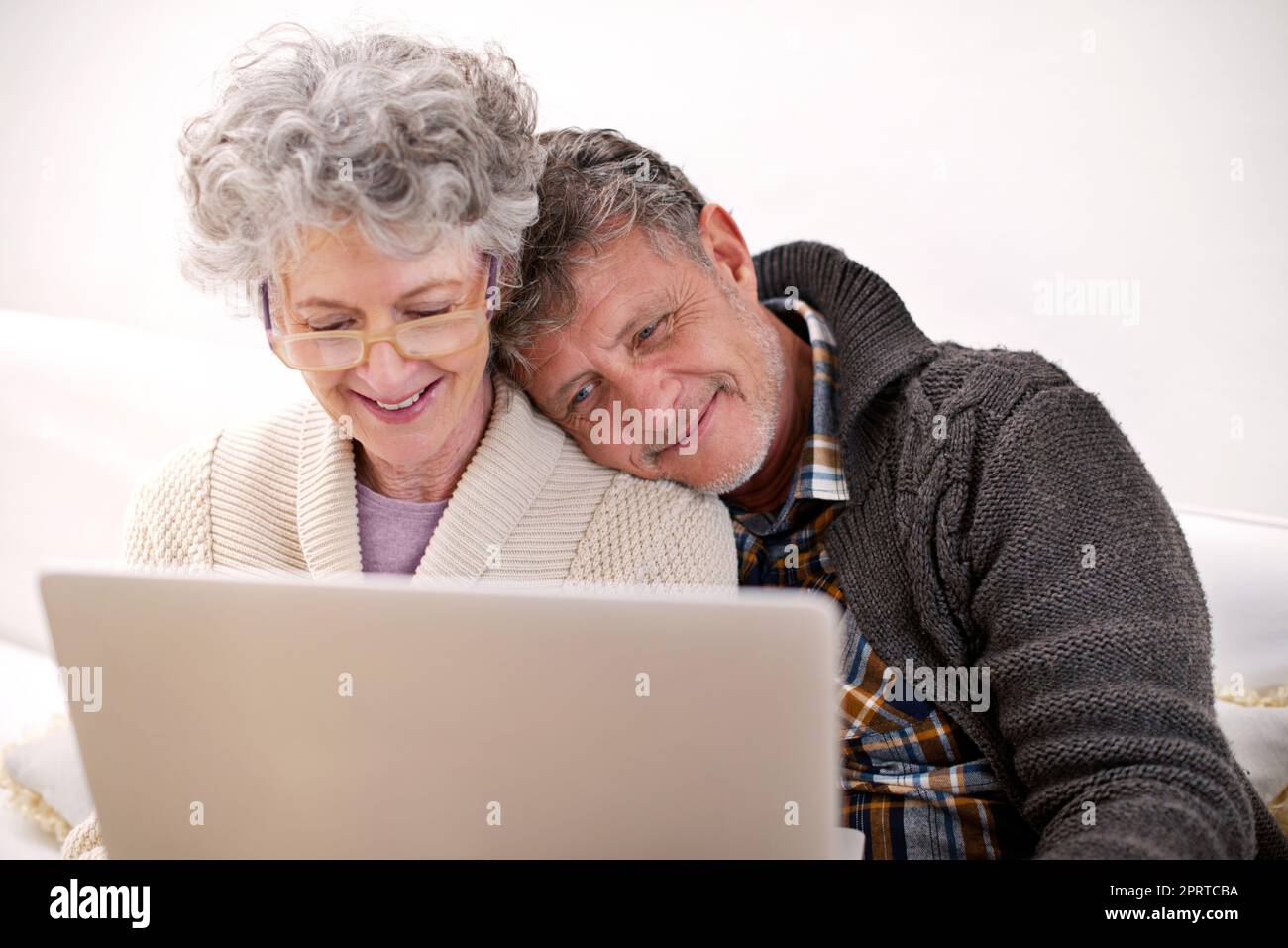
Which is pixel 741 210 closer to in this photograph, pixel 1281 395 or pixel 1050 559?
pixel 1281 395

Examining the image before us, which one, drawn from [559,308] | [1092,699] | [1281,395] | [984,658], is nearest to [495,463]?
[559,308]

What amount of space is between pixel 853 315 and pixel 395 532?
0.72 m

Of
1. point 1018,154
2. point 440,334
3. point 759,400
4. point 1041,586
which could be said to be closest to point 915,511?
point 1041,586

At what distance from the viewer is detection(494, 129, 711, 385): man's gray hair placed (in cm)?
153

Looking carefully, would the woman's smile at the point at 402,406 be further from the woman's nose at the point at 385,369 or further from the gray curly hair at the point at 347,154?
the gray curly hair at the point at 347,154

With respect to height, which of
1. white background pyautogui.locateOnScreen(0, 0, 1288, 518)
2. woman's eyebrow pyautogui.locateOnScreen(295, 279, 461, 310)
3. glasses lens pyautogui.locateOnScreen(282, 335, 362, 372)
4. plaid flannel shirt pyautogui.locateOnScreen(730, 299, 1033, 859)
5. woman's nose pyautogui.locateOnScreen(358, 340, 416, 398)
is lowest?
plaid flannel shirt pyautogui.locateOnScreen(730, 299, 1033, 859)

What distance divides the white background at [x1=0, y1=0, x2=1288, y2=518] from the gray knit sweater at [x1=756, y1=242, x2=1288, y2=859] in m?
0.80

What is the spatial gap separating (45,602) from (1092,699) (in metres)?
1.06

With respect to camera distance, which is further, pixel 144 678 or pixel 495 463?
pixel 495 463

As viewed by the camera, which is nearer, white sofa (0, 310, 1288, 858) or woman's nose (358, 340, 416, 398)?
woman's nose (358, 340, 416, 398)

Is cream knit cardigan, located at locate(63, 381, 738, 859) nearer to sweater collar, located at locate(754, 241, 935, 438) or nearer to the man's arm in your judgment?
sweater collar, located at locate(754, 241, 935, 438)

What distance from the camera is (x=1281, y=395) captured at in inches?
87.4

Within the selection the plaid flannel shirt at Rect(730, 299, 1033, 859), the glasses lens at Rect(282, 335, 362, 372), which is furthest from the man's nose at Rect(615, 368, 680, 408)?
the glasses lens at Rect(282, 335, 362, 372)

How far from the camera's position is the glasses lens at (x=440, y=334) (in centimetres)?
134
